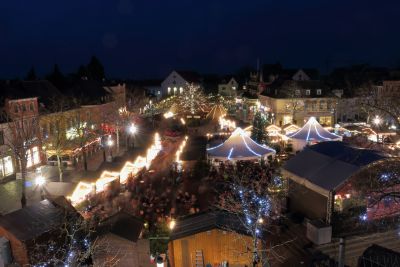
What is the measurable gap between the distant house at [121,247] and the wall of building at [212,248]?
101 centimetres

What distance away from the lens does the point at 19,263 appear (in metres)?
12.0

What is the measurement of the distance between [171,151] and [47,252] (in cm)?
1812

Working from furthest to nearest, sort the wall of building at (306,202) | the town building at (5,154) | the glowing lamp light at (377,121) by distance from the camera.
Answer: the glowing lamp light at (377,121) < the town building at (5,154) < the wall of building at (306,202)

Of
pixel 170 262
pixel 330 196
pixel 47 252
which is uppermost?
pixel 330 196

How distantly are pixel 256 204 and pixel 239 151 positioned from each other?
9.50 m

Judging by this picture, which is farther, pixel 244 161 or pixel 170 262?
pixel 244 161

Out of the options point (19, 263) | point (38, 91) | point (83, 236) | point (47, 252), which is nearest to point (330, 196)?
point (83, 236)

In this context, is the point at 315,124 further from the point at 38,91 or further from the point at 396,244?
the point at 38,91

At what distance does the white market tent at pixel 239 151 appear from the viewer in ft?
75.2

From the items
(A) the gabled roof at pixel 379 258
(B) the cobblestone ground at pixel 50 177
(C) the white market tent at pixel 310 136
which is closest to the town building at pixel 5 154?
(B) the cobblestone ground at pixel 50 177

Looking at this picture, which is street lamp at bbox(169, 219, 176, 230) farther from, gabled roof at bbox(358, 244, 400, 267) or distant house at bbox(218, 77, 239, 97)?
distant house at bbox(218, 77, 239, 97)

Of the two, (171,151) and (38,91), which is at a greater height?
(38,91)

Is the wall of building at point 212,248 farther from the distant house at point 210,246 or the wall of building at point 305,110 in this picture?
the wall of building at point 305,110

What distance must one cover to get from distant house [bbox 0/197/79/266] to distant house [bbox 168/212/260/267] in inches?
155
